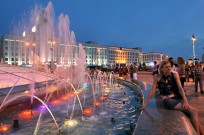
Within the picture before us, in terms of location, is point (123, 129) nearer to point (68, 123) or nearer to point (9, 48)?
point (68, 123)

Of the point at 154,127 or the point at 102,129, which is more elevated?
the point at 154,127

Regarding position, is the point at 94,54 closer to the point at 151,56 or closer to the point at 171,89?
the point at 151,56

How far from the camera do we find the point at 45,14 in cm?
2886

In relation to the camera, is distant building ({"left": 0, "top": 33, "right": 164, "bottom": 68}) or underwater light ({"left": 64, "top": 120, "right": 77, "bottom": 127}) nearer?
underwater light ({"left": 64, "top": 120, "right": 77, "bottom": 127})

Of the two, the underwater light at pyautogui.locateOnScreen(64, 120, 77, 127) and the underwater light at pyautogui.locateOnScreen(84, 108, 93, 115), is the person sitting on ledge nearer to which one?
the underwater light at pyautogui.locateOnScreen(64, 120, 77, 127)

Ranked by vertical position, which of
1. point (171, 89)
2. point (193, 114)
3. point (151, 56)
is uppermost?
point (151, 56)

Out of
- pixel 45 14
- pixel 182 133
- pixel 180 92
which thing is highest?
pixel 45 14

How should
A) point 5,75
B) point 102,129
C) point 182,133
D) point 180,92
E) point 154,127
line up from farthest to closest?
point 5,75
point 102,129
point 180,92
point 154,127
point 182,133

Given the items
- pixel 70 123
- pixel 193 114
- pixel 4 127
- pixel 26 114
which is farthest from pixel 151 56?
pixel 193 114

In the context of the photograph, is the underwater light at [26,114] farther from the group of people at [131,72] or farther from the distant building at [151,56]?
the distant building at [151,56]

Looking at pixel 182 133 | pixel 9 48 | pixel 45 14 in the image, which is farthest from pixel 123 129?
pixel 9 48

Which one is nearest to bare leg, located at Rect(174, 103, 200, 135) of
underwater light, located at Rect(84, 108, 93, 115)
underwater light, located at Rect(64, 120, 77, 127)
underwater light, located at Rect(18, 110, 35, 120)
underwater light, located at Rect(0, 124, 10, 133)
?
underwater light, located at Rect(64, 120, 77, 127)

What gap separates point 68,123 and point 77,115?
1117 millimetres

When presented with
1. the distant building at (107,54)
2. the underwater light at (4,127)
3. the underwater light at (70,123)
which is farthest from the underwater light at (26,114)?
the distant building at (107,54)
